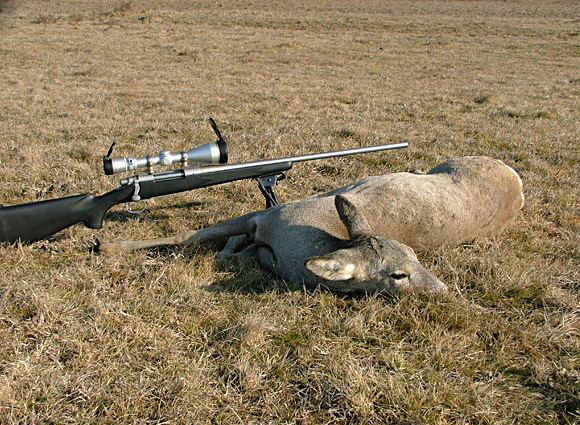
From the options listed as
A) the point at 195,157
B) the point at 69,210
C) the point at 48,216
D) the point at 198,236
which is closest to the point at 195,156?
the point at 195,157

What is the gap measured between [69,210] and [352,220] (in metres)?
2.15

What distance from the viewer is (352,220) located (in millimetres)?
3455

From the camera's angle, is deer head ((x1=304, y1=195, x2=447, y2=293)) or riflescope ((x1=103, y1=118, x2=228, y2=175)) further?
riflescope ((x1=103, y1=118, x2=228, y2=175))

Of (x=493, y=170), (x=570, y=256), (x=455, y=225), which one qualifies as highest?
(x=493, y=170)

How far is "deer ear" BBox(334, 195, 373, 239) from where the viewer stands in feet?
11.3

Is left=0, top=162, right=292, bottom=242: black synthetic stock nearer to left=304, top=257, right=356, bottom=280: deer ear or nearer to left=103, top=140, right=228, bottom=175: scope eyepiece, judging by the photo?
left=103, top=140, right=228, bottom=175: scope eyepiece

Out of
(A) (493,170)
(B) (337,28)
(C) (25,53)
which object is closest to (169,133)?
(A) (493,170)

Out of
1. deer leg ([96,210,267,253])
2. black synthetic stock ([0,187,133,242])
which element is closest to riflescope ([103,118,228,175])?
black synthetic stock ([0,187,133,242])

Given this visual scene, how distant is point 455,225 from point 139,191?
267 cm

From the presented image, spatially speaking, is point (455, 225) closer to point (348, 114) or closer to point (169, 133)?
point (169, 133)

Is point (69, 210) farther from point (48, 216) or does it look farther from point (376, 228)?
point (376, 228)

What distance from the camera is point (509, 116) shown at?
9.23 meters

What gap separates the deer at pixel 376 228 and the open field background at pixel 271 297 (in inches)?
5.4

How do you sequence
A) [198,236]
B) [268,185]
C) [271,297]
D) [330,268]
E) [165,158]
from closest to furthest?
[330,268] < [271,297] < [165,158] < [198,236] < [268,185]
